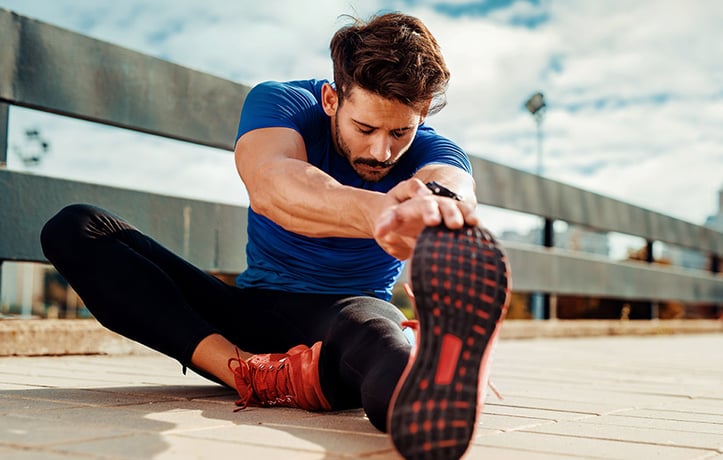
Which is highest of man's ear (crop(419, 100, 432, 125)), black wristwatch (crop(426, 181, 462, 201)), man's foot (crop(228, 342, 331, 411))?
man's ear (crop(419, 100, 432, 125))

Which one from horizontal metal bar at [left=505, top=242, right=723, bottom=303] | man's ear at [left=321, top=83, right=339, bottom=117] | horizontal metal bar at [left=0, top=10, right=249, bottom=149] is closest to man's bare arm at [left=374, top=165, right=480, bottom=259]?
man's ear at [left=321, top=83, right=339, bottom=117]

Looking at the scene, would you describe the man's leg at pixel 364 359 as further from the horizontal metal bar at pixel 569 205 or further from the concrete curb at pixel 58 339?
the horizontal metal bar at pixel 569 205

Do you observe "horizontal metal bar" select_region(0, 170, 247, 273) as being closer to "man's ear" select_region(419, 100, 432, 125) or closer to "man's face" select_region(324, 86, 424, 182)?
"man's face" select_region(324, 86, 424, 182)

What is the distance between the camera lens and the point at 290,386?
74.6 inches

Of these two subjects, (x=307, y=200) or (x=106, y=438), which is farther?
(x=307, y=200)

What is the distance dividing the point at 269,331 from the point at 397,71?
2.56 ft

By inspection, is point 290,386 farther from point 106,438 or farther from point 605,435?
point 605,435

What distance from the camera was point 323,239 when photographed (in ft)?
7.42

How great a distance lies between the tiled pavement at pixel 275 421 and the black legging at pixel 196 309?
143 mm

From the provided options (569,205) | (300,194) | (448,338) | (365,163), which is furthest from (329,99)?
(569,205)

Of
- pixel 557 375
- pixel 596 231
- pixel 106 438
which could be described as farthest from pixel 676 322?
pixel 106 438

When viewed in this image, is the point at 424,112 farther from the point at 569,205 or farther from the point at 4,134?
the point at 569,205

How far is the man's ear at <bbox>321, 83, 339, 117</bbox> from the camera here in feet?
7.38

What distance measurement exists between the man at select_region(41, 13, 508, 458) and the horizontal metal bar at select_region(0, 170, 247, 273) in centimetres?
126
